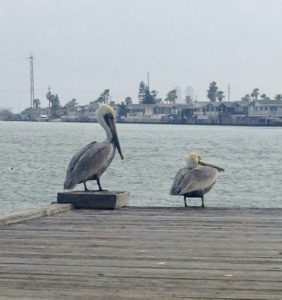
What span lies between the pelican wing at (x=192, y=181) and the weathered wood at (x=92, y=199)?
2.62ft

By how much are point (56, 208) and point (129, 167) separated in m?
36.5

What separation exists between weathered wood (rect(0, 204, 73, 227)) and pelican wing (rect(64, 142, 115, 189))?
71 cm

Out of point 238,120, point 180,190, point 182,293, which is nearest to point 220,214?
point 180,190

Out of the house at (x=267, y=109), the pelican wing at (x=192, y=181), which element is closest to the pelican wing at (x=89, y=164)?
the pelican wing at (x=192, y=181)

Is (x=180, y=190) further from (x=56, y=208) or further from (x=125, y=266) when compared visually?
(x=125, y=266)

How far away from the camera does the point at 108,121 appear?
12.1 m

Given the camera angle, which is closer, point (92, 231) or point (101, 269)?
point (101, 269)

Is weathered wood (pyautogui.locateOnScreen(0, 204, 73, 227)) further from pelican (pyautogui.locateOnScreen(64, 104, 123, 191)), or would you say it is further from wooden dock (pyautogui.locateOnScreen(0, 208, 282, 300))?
pelican (pyautogui.locateOnScreen(64, 104, 123, 191))

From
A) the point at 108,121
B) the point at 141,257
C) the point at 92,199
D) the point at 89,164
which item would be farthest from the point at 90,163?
the point at 141,257

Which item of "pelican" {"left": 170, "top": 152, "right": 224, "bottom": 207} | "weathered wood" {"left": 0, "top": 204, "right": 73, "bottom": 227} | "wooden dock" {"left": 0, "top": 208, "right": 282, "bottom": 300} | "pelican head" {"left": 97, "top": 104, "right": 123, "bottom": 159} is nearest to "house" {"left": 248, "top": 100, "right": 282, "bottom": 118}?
"pelican head" {"left": 97, "top": 104, "right": 123, "bottom": 159}

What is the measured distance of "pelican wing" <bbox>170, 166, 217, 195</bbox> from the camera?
36.5ft

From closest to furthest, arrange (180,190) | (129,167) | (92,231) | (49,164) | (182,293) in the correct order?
1. (182,293)
2. (92,231)
3. (180,190)
4. (129,167)
5. (49,164)

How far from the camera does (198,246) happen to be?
7348 mm

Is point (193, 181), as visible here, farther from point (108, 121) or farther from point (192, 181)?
point (108, 121)
